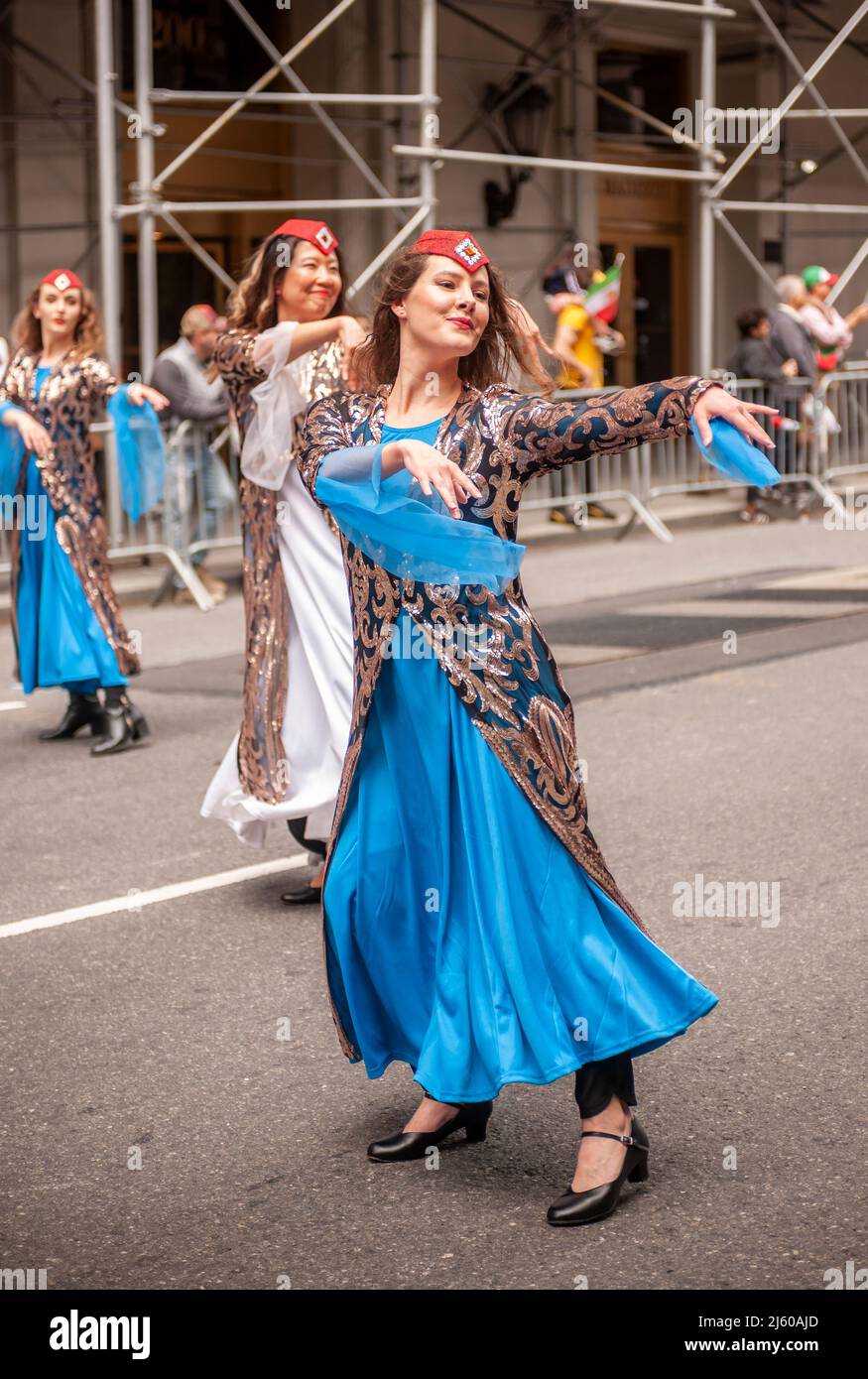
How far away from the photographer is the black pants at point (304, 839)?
229 inches

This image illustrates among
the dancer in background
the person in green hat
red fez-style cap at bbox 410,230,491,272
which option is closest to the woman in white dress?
red fez-style cap at bbox 410,230,491,272

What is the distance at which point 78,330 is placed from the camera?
8.32m

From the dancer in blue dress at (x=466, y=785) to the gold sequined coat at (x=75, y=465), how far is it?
460 centimetres

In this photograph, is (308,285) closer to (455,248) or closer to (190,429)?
(455,248)

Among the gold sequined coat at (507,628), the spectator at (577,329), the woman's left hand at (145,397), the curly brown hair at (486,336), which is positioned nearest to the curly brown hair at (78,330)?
the woman's left hand at (145,397)

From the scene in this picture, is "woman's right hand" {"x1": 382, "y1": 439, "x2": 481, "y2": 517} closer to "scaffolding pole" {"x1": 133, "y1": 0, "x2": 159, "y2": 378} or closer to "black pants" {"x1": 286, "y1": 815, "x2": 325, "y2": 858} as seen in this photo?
"black pants" {"x1": 286, "y1": 815, "x2": 325, "y2": 858}

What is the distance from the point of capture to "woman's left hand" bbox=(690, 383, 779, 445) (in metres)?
3.29

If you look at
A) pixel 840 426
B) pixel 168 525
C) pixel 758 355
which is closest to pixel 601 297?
pixel 758 355

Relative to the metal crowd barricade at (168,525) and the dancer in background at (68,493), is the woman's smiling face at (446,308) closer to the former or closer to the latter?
the dancer in background at (68,493)

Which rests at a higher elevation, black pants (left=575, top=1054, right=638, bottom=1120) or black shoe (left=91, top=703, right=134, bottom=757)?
black pants (left=575, top=1054, right=638, bottom=1120)

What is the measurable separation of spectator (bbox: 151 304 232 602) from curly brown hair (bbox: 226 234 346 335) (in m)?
7.03

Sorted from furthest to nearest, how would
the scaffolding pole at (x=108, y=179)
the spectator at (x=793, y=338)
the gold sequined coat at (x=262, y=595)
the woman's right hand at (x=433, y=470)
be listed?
1. the spectator at (x=793, y=338)
2. the scaffolding pole at (x=108, y=179)
3. the gold sequined coat at (x=262, y=595)
4. the woman's right hand at (x=433, y=470)

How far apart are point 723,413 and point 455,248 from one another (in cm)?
76
